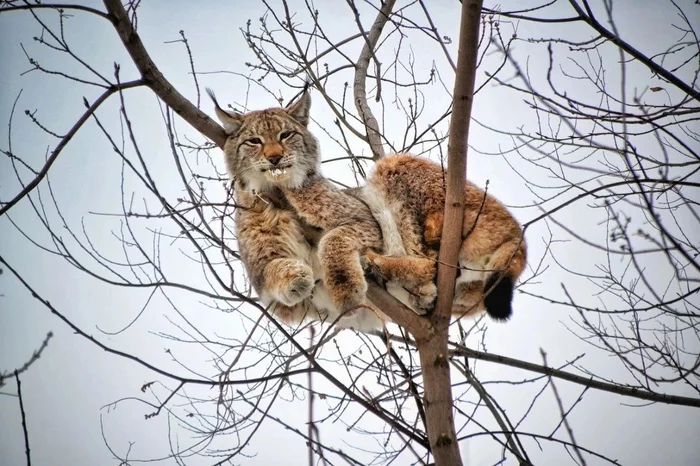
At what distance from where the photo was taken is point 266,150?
15.0 ft

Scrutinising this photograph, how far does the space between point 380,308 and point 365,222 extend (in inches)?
35.9

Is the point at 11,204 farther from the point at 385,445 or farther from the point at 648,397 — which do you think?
the point at 648,397

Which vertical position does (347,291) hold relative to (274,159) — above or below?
below

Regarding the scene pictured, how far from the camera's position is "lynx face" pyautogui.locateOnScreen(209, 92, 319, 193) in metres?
4.59

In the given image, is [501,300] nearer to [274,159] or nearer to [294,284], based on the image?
[294,284]

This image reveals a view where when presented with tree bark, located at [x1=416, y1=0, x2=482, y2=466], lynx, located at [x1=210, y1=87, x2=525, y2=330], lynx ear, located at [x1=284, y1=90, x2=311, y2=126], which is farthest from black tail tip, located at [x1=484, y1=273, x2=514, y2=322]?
lynx ear, located at [x1=284, y1=90, x2=311, y2=126]

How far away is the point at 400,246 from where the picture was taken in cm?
449

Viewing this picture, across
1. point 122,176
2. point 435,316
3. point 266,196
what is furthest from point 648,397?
point 122,176

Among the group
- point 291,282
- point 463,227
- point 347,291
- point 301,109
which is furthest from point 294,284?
point 301,109

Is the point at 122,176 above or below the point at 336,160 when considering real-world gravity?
below

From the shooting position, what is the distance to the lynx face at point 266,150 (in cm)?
459

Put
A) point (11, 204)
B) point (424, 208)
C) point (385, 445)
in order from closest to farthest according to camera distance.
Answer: point (11, 204), point (424, 208), point (385, 445)

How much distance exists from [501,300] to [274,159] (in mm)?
1944

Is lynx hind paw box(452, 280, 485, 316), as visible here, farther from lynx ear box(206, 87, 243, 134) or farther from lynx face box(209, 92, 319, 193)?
lynx ear box(206, 87, 243, 134)
